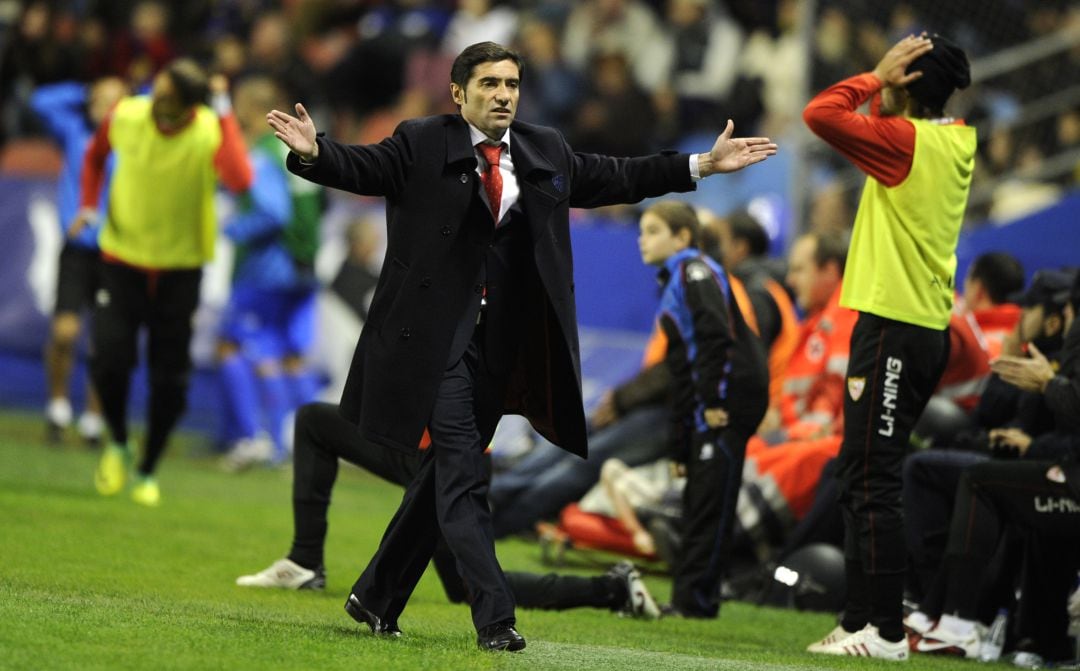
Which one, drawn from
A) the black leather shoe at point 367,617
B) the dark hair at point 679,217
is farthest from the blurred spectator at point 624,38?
the black leather shoe at point 367,617

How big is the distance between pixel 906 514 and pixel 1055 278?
133 cm

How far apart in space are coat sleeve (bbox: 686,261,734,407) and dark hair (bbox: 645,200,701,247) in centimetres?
26

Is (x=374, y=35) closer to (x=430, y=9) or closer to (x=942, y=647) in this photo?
(x=430, y=9)

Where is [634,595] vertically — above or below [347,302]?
below

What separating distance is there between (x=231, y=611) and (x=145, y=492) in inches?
157

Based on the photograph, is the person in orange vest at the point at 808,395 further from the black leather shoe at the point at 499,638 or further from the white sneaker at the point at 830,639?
the black leather shoe at the point at 499,638

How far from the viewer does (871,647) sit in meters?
7.24

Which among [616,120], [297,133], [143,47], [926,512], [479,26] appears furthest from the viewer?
[143,47]

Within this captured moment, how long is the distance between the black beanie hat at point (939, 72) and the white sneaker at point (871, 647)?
223cm

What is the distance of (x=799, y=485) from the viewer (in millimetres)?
9773

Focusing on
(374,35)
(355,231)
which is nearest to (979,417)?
(355,231)

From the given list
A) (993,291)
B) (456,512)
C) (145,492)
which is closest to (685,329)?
(993,291)

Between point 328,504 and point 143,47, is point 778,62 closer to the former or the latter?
point 143,47

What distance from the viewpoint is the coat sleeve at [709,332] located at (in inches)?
340
